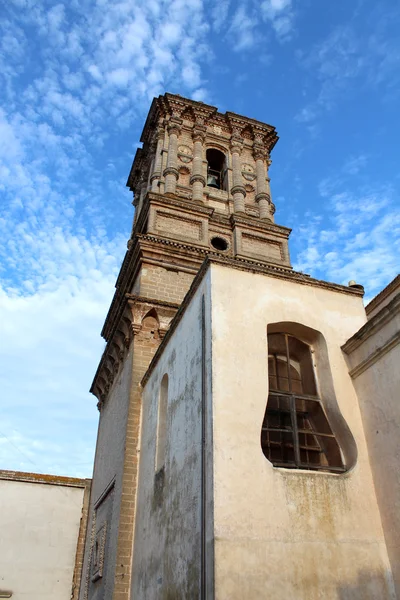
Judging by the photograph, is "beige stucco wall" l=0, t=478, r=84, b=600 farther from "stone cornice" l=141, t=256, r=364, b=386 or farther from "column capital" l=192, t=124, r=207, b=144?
"column capital" l=192, t=124, r=207, b=144

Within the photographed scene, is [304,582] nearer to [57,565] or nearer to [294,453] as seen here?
[294,453]

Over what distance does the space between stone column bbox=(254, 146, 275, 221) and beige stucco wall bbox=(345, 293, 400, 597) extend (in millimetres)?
11268

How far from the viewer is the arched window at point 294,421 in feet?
23.7

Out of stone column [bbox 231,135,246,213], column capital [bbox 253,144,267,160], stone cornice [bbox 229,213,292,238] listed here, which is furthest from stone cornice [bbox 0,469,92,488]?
column capital [bbox 253,144,267,160]

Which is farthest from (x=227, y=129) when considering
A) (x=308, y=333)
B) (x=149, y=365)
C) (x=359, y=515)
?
(x=359, y=515)

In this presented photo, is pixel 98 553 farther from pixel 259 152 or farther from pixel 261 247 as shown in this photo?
pixel 259 152

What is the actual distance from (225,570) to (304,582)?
98 centimetres

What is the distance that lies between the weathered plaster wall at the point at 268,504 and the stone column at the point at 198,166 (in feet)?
35.1

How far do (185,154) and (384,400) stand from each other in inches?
574

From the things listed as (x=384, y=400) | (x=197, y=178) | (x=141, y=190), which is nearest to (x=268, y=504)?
(x=384, y=400)

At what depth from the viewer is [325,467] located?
6.96 meters

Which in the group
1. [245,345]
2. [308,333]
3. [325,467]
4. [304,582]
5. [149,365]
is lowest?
[304,582]

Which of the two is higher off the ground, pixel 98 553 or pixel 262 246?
pixel 262 246

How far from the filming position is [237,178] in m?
19.1
